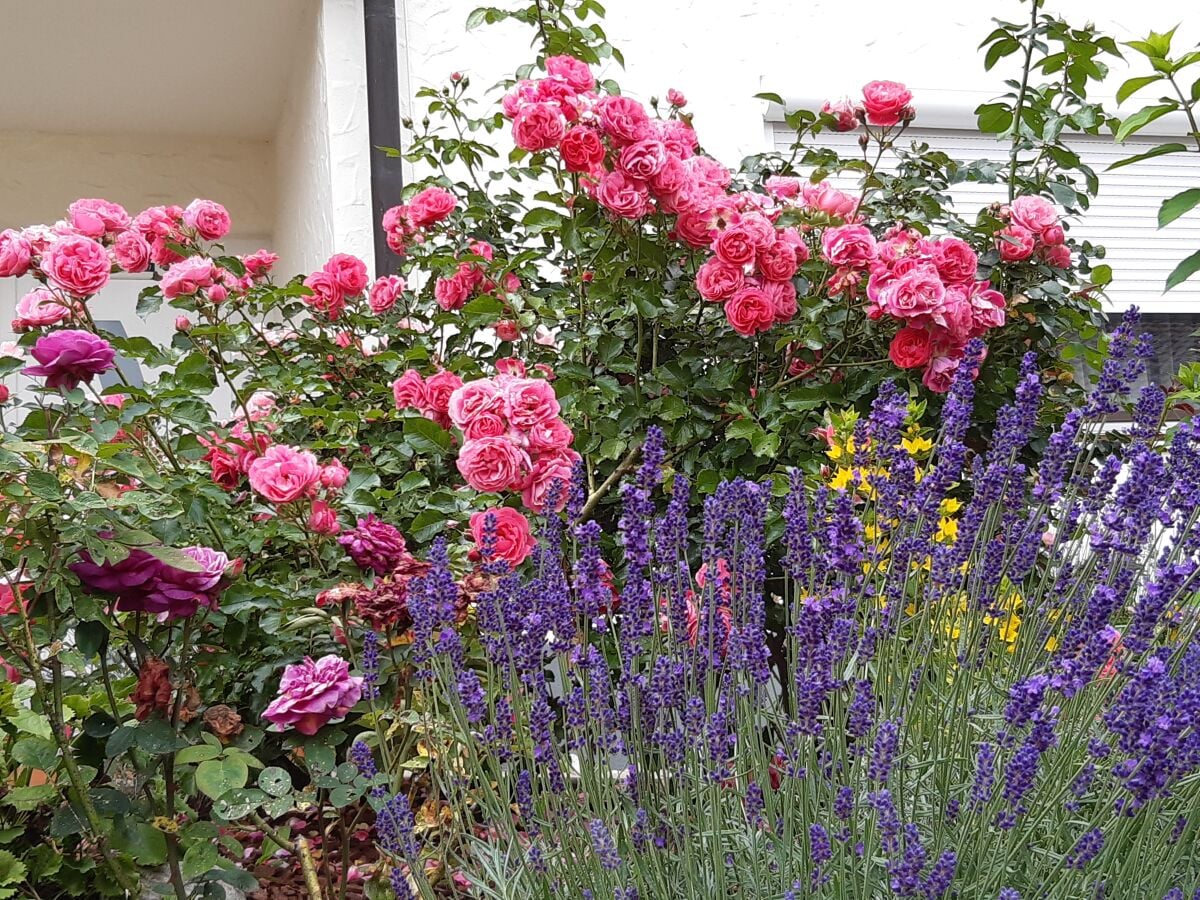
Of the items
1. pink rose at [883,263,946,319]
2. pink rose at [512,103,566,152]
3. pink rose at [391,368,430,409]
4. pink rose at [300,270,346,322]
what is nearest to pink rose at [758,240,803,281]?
pink rose at [883,263,946,319]

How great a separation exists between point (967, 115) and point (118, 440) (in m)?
4.51

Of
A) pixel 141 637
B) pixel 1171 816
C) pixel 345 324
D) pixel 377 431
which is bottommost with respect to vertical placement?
pixel 1171 816

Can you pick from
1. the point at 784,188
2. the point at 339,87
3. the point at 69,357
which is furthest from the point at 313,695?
the point at 339,87

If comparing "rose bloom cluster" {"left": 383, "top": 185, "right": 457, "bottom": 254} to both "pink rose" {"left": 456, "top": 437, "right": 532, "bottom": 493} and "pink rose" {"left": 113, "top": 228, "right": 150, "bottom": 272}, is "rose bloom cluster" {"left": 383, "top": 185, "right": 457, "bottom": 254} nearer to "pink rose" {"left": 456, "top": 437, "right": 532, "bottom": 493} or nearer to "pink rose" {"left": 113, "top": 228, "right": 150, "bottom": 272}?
"pink rose" {"left": 113, "top": 228, "right": 150, "bottom": 272}

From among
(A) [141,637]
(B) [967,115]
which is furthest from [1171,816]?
(B) [967,115]

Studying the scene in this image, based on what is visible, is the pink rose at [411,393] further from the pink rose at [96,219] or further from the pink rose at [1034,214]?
the pink rose at [1034,214]

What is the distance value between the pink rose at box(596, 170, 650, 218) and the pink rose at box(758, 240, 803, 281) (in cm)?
29

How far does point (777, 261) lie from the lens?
7.59 feet

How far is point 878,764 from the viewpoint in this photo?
1.05 meters

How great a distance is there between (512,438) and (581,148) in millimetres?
719

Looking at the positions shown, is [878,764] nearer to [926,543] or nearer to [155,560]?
[926,543]

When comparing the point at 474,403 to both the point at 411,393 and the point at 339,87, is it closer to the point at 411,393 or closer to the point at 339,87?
the point at 411,393

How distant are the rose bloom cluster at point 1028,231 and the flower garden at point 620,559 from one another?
0.5 inches

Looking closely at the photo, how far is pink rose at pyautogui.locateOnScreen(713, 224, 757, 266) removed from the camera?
2275 millimetres
